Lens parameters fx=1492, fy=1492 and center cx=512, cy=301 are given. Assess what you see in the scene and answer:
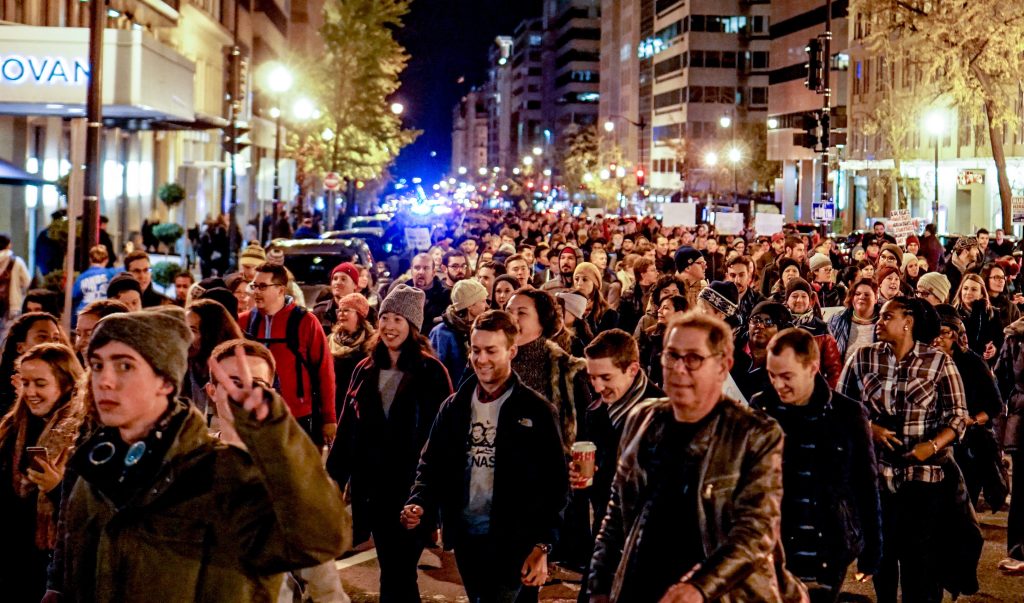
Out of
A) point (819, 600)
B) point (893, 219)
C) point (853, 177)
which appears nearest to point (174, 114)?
point (893, 219)

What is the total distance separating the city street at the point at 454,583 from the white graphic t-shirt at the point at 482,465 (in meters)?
2.39

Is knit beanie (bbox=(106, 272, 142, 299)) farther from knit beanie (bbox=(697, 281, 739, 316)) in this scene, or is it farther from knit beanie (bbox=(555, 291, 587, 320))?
knit beanie (bbox=(697, 281, 739, 316))

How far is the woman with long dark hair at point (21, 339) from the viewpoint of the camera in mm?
7691

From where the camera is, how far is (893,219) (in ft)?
82.8

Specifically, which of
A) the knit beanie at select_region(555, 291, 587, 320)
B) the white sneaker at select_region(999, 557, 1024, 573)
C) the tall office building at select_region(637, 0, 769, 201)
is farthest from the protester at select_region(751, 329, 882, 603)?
the tall office building at select_region(637, 0, 769, 201)

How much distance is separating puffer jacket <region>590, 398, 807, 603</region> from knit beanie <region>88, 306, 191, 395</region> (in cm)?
151

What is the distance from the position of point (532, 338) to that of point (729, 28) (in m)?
120

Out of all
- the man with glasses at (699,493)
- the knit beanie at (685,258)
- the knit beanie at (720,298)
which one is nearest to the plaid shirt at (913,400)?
the knit beanie at (720,298)

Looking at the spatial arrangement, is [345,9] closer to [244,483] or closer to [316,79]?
[316,79]

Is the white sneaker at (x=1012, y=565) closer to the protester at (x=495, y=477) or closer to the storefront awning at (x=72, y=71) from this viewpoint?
the protester at (x=495, y=477)

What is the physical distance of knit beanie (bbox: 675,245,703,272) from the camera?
17219 mm

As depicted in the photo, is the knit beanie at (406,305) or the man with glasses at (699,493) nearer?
the man with glasses at (699,493)

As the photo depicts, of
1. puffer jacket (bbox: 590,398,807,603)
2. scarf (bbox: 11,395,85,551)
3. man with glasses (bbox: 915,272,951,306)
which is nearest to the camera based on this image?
puffer jacket (bbox: 590,398,807,603)

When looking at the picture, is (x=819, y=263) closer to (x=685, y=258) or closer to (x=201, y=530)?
(x=685, y=258)
